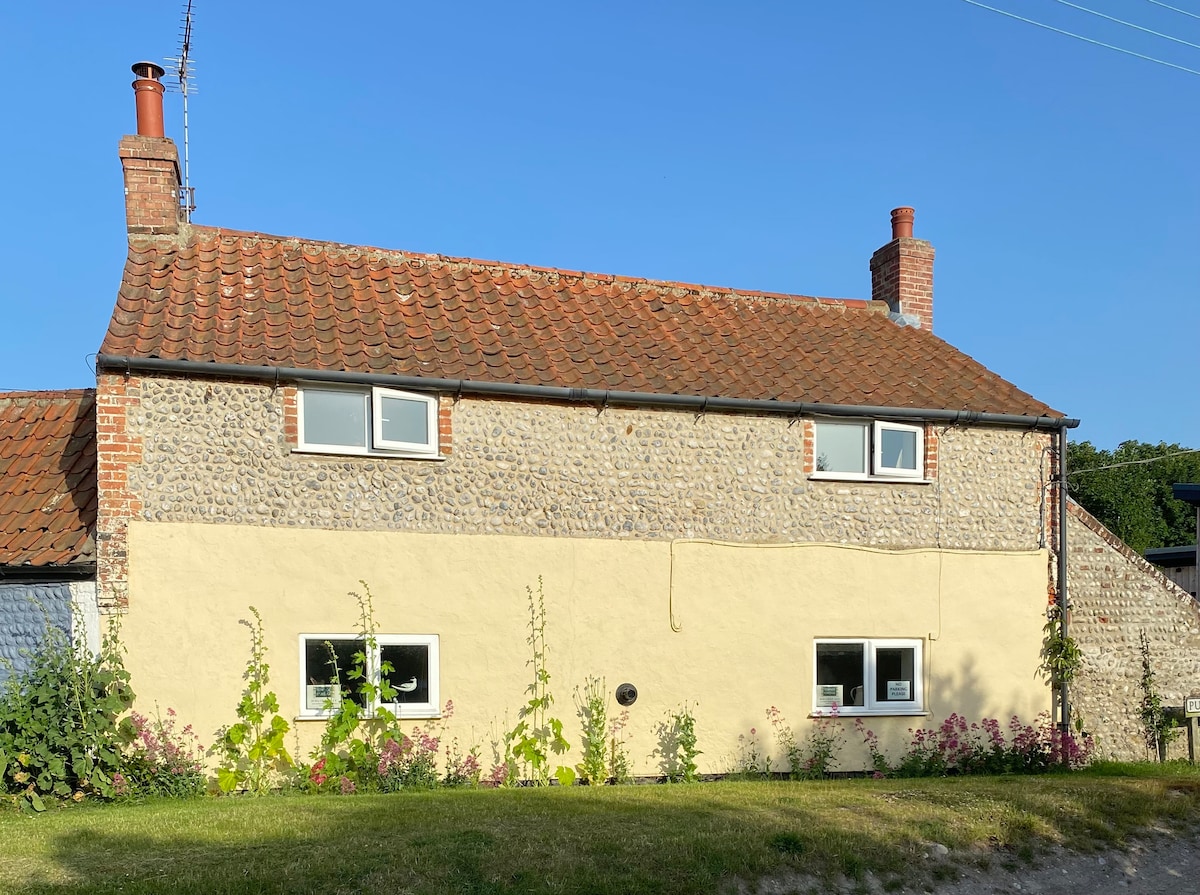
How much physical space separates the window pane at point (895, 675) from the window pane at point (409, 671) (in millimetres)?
5782

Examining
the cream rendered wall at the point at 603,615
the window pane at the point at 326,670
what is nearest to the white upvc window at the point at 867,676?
the cream rendered wall at the point at 603,615

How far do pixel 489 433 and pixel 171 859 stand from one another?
5.93 meters

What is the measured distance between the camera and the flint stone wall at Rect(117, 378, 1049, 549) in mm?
11352

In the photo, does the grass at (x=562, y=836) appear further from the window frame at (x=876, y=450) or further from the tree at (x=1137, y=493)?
the tree at (x=1137, y=493)

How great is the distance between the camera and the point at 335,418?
11922 mm

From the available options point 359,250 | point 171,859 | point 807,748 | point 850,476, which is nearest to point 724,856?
point 171,859

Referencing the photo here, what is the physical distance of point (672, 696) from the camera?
1269 cm

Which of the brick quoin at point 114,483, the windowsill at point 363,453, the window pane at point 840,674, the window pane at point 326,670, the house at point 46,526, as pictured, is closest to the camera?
the house at point 46,526

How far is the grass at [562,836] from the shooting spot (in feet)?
24.3

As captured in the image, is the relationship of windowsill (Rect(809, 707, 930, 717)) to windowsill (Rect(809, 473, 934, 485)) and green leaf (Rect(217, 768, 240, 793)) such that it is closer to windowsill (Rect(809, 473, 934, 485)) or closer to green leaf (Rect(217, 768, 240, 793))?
windowsill (Rect(809, 473, 934, 485))

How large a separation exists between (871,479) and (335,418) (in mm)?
6778

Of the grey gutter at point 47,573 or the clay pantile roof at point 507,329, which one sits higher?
the clay pantile roof at point 507,329

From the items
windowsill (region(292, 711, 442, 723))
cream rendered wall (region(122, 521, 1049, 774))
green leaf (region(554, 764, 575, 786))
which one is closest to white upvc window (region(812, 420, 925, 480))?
cream rendered wall (region(122, 521, 1049, 774))

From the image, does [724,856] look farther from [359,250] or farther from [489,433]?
[359,250]
